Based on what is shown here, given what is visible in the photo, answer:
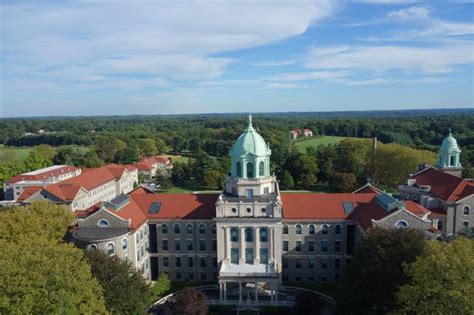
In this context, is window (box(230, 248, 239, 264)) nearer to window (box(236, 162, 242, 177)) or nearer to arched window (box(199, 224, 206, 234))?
arched window (box(199, 224, 206, 234))

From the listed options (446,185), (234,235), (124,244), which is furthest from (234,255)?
(446,185)

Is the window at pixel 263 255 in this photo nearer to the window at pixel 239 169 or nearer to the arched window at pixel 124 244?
the window at pixel 239 169

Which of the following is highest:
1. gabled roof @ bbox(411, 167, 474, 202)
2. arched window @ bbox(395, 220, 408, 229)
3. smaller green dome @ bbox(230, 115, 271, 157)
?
smaller green dome @ bbox(230, 115, 271, 157)

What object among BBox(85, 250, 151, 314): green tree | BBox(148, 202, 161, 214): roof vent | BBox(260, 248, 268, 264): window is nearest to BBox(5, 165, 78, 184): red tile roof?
BBox(148, 202, 161, 214): roof vent

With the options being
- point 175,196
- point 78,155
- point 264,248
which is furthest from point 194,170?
point 264,248

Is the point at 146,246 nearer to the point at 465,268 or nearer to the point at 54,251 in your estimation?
the point at 54,251
